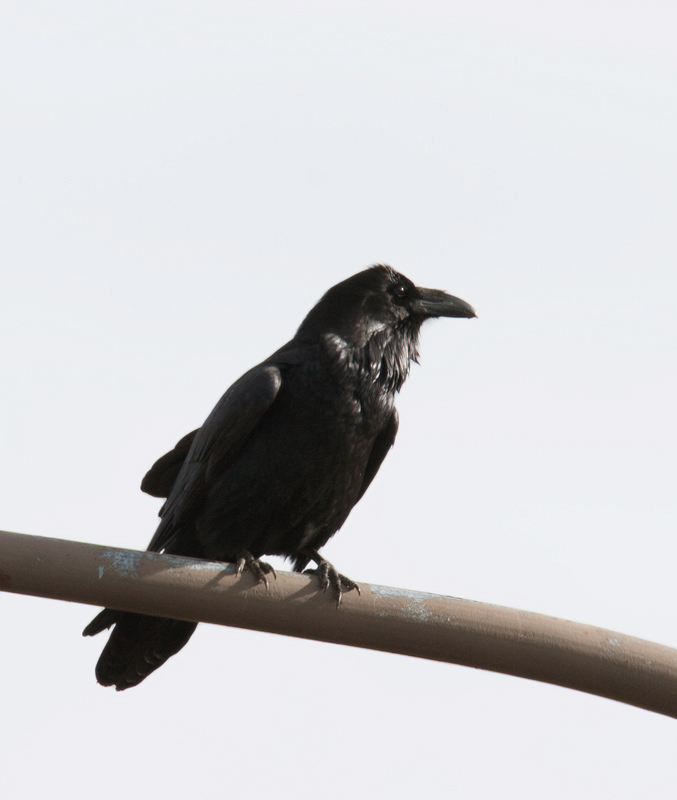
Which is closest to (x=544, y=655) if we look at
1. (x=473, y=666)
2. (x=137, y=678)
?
(x=473, y=666)

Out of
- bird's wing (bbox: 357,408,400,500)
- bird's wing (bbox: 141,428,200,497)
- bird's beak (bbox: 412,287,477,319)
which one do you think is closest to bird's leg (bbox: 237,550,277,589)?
bird's wing (bbox: 357,408,400,500)

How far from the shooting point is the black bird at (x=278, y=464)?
435cm

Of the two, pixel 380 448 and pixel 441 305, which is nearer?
pixel 380 448

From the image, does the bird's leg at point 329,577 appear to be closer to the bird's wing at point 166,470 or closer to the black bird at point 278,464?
the black bird at point 278,464

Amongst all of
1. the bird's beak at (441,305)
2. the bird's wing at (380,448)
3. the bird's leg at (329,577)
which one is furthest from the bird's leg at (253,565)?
the bird's beak at (441,305)

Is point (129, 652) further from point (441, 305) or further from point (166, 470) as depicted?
point (441, 305)

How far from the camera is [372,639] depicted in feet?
8.94

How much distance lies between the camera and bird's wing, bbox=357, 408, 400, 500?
4.82 metres

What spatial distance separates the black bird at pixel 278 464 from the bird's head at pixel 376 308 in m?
0.02

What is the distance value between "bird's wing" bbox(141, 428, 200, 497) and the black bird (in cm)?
17

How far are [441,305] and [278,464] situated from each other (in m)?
1.48

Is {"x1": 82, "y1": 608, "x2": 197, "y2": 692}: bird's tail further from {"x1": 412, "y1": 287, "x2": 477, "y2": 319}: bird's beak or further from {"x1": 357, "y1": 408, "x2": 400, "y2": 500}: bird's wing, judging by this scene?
{"x1": 412, "y1": 287, "x2": 477, "y2": 319}: bird's beak

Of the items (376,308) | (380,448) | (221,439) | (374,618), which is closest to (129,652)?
(221,439)

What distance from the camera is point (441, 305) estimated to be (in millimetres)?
5332
